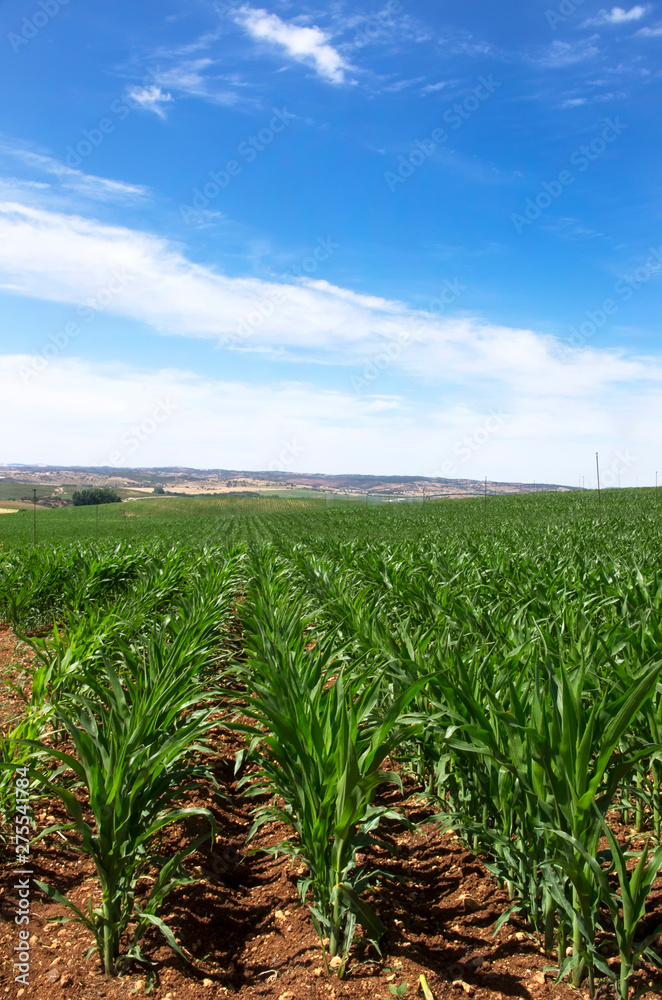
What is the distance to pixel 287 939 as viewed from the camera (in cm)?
239

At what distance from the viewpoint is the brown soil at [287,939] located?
2.07 meters

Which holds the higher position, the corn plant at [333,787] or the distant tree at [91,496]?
the distant tree at [91,496]

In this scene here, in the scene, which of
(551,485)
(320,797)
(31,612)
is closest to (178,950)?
(320,797)

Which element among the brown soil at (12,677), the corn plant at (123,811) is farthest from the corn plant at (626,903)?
the brown soil at (12,677)

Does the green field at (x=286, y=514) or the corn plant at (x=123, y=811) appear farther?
the green field at (x=286, y=514)

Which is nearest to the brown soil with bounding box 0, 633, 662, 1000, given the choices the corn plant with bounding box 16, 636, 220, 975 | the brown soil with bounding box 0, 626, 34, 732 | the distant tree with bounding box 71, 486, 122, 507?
the corn plant with bounding box 16, 636, 220, 975

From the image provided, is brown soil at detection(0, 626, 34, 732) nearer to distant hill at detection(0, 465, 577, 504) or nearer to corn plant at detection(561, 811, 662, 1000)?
corn plant at detection(561, 811, 662, 1000)

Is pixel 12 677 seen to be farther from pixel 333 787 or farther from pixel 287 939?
pixel 333 787

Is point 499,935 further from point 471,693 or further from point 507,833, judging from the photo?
point 471,693

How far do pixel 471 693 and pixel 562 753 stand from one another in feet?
2.33

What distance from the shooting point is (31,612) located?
28.4ft

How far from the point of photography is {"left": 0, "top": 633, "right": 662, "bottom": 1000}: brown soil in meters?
2.07

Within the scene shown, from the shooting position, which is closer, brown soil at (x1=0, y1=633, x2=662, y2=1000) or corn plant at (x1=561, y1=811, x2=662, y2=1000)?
corn plant at (x1=561, y1=811, x2=662, y2=1000)

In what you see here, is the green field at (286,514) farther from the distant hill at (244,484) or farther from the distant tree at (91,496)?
the distant hill at (244,484)
